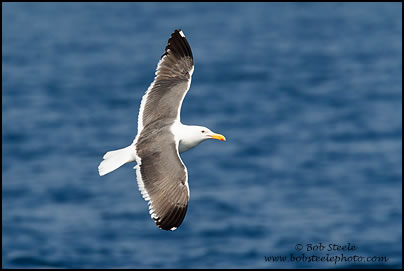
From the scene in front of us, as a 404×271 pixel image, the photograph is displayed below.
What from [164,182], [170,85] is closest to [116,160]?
Result: [164,182]

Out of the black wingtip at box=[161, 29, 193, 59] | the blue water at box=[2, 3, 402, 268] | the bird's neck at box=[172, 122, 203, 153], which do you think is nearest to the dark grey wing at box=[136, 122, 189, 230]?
the bird's neck at box=[172, 122, 203, 153]

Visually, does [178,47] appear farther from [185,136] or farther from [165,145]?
[165,145]

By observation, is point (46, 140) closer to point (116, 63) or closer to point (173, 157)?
point (116, 63)

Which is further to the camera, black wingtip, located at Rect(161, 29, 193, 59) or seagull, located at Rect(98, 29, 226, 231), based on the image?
black wingtip, located at Rect(161, 29, 193, 59)

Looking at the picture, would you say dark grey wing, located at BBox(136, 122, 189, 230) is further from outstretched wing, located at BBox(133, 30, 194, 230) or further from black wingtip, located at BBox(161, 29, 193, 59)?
black wingtip, located at BBox(161, 29, 193, 59)

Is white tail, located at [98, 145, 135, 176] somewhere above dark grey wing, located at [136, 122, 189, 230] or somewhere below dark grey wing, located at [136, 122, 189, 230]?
above

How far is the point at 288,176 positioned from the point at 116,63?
26781 mm

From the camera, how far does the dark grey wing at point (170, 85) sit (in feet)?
42.6

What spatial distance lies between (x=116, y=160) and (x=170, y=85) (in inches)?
77.8

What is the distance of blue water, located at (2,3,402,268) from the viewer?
43250mm

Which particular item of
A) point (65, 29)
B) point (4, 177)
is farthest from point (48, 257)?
point (65, 29)

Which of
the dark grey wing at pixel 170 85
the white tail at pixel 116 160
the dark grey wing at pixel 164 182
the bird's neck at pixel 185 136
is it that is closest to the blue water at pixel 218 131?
the dark grey wing at pixel 170 85

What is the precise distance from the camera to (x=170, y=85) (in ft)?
44.0

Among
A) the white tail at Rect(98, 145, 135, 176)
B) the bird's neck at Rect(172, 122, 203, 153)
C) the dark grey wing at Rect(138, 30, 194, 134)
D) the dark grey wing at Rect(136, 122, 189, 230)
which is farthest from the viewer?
the dark grey wing at Rect(138, 30, 194, 134)
